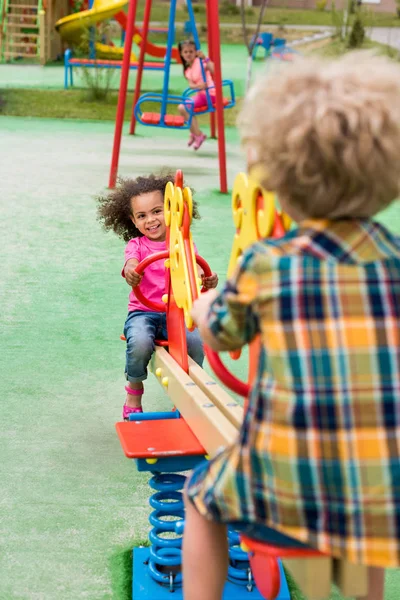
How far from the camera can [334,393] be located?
1.42 meters

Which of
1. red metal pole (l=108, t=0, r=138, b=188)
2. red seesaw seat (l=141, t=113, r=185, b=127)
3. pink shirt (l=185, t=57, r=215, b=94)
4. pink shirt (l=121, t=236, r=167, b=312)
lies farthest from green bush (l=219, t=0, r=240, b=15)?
pink shirt (l=121, t=236, r=167, b=312)

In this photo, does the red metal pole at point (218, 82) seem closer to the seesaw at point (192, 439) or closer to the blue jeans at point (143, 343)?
the blue jeans at point (143, 343)

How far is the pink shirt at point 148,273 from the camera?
10.9 feet

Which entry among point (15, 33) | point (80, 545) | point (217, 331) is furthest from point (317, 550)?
point (15, 33)

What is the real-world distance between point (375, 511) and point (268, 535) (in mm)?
196

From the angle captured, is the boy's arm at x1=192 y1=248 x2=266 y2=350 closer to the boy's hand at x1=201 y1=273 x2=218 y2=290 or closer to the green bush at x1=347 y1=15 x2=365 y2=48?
the boy's hand at x1=201 y1=273 x2=218 y2=290

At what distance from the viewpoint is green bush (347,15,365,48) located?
20641 mm

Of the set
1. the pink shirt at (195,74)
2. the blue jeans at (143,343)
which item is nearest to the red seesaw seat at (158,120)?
the pink shirt at (195,74)

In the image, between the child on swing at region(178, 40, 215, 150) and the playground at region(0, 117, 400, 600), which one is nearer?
the playground at region(0, 117, 400, 600)

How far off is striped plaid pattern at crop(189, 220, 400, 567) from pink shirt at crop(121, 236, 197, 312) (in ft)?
6.11

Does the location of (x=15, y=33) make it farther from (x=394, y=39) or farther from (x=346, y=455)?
(x=346, y=455)

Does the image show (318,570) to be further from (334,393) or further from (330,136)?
(330,136)

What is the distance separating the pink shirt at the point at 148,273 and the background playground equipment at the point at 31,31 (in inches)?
555

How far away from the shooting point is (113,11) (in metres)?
15.6
